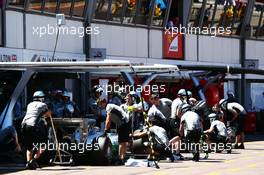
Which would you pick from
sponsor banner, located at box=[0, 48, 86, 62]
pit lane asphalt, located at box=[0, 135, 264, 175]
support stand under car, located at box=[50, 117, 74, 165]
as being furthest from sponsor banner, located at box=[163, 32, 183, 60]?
support stand under car, located at box=[50, 117, 74, 165]

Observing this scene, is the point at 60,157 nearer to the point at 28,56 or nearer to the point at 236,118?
the point at 28,56

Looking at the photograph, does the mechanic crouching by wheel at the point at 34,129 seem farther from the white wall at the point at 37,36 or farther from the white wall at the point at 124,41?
the white wall at the point at 124,41

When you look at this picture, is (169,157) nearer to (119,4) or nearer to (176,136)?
(176,136)

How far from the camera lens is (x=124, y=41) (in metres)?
30.6

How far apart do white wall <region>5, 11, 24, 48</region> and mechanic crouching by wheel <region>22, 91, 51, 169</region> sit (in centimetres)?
689

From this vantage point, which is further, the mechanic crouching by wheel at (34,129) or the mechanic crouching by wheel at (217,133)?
the mechanic crouching by wheel at (217,133)

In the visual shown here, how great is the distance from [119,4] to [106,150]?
13071mm

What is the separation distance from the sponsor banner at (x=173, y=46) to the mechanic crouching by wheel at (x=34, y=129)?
51.5ft

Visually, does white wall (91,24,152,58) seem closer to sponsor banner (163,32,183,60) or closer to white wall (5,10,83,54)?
sponsor banner (163,32,183,60)

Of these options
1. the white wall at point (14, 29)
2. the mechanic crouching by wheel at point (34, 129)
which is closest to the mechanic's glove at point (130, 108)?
the mechanic crouching by wheel at point (34, 129)

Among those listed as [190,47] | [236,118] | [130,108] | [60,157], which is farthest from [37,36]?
[190,47]

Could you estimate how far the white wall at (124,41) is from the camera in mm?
29281

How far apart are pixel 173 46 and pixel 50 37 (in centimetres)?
809

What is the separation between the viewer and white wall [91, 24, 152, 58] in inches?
1153
